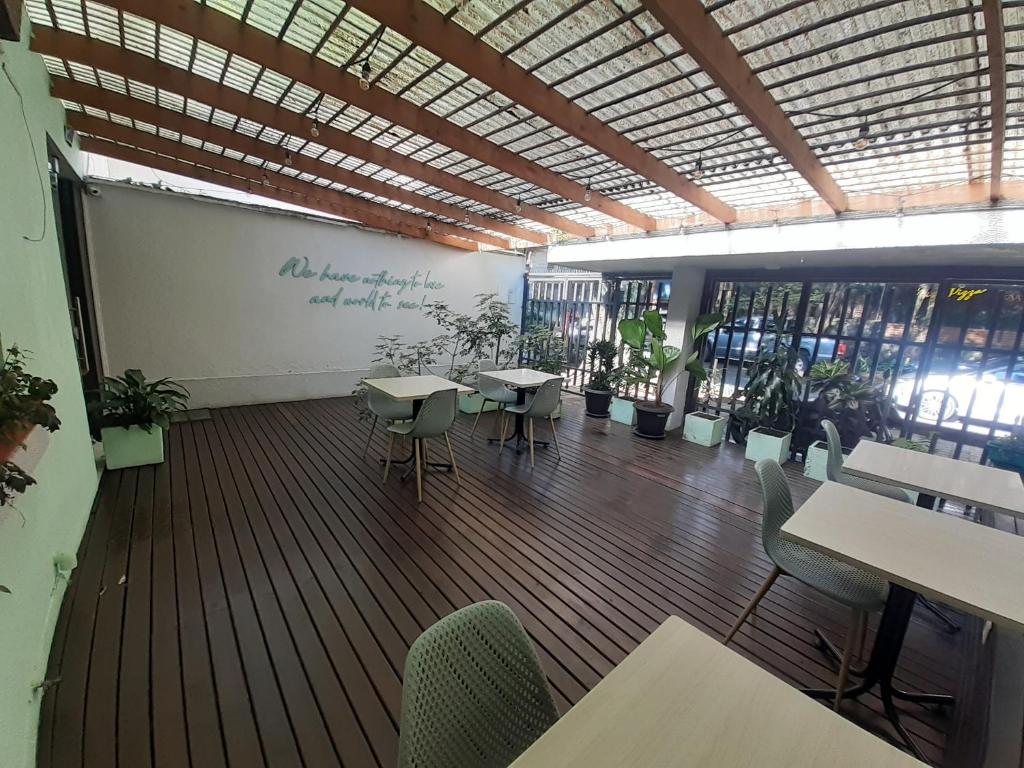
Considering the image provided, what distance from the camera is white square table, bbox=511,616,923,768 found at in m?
0.75

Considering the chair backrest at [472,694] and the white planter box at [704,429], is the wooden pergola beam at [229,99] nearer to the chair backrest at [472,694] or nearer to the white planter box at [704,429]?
the white planter box at [704,429]

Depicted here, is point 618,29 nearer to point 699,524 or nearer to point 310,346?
point 699,524

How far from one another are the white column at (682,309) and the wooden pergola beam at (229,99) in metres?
2.47

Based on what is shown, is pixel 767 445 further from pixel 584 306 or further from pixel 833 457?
pixel 584 306

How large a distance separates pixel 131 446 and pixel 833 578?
486 centimetres

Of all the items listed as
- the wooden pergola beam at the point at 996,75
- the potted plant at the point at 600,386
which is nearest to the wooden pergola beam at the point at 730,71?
the wooden pergola beam at the point at 996,75

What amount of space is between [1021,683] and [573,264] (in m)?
5.37

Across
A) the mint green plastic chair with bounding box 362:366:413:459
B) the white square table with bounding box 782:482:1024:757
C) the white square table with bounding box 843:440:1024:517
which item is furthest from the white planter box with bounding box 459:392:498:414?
the white square table with bounding box 782:482:1024:757

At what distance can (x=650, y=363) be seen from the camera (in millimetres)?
5207

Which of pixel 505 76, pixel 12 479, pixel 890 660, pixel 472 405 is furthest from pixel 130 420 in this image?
pixel 890 660

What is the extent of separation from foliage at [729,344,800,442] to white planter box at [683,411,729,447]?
35 centimetres

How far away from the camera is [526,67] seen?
2.37 meters

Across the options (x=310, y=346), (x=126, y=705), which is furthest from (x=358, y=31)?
(x=310, y=346)

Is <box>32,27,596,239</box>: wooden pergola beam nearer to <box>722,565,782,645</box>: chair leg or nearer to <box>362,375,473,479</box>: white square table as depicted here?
<box>362,375,473,479</box>: white square table
